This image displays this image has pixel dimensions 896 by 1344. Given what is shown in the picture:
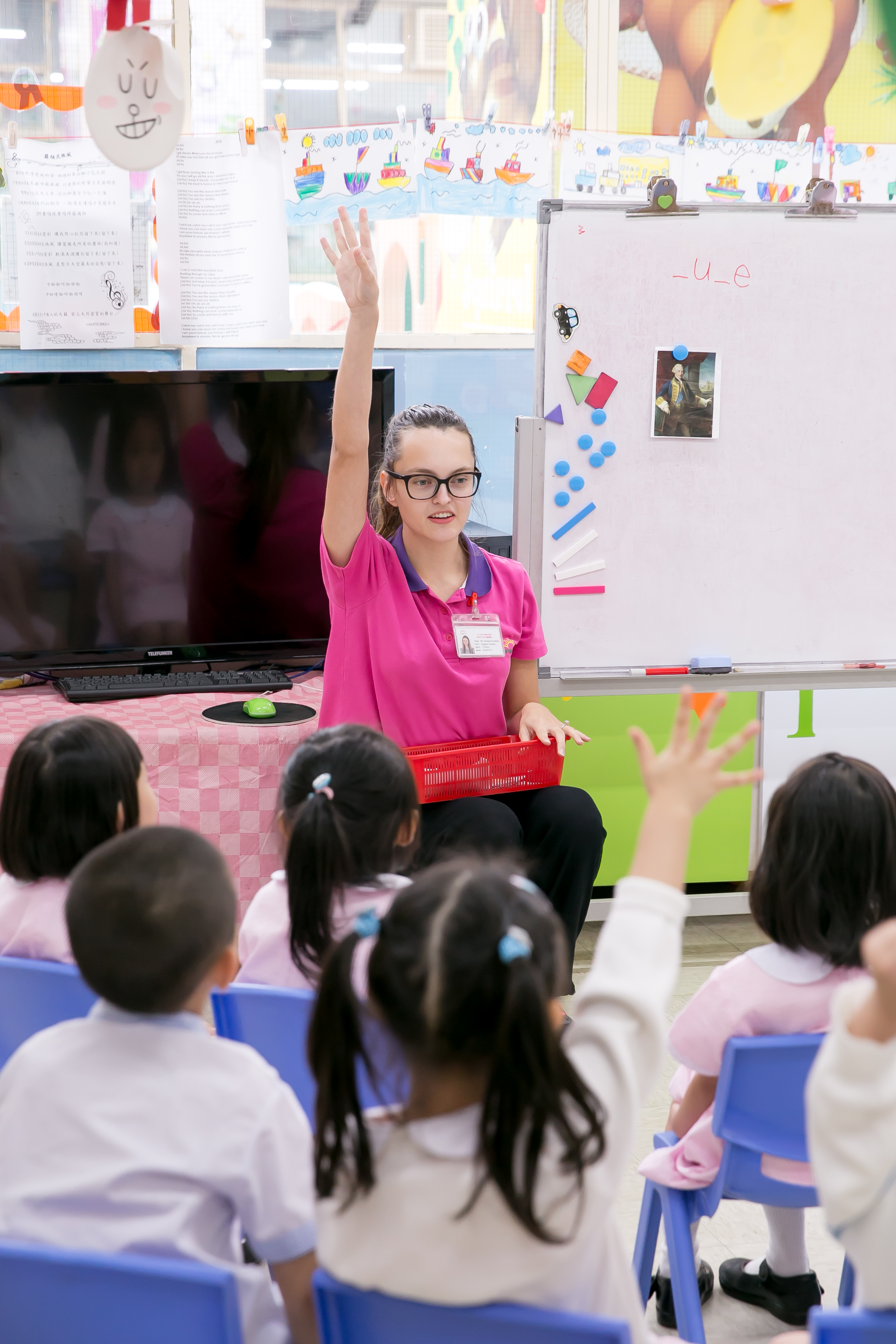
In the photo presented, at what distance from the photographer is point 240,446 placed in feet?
9.34

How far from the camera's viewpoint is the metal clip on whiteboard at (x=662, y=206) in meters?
2.46

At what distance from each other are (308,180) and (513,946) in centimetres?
264

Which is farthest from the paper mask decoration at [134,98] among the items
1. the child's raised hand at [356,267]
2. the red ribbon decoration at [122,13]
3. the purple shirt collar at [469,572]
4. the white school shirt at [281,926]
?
the white school shirt at [281,926]

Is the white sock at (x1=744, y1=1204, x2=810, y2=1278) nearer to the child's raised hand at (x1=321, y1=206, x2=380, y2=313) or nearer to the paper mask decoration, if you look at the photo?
the child's raised hand at (x1=321, y1=206, x2=380, y2=313)

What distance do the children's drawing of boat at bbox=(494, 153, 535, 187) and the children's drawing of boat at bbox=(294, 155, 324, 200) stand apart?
1.53 ft

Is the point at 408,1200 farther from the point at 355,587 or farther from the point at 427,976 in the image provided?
the point at 355,587

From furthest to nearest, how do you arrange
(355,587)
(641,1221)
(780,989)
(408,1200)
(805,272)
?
(805,272)
(355,587)
(641,1221)
(780,989)
(408,1200)

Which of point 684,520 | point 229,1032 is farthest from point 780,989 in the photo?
point 684,520

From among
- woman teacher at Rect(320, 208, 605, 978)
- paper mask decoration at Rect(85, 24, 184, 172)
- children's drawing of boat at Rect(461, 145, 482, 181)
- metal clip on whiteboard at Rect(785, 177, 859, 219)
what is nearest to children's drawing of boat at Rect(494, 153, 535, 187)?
children's drawing of boat at Rect(461, 145, 482, 181)

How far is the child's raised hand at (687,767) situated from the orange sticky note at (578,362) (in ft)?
5.19

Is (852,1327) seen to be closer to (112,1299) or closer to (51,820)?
(112,1299)

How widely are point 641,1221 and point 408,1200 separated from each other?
83 cm

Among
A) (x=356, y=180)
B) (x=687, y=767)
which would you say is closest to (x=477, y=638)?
(x=687, y=767)

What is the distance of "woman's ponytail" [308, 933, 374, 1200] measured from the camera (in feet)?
2.80
